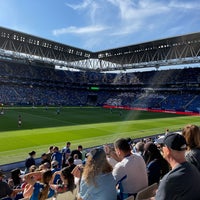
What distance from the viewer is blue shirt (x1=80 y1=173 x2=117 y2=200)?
371cm

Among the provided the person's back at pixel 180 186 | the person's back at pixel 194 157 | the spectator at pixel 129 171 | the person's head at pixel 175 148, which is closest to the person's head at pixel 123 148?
the spectator at pixel 129 171

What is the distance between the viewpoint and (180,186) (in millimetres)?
2791

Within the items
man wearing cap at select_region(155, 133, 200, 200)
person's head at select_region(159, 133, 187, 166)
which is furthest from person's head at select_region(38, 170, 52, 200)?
→ person's head at select_region(159, 133, 187, 166)

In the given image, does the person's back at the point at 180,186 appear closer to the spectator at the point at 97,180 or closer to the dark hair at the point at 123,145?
the spectator at the point at 97,180

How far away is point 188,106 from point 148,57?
18.5 m

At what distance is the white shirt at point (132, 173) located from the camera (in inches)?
173

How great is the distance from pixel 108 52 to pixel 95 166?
72592 millimetres

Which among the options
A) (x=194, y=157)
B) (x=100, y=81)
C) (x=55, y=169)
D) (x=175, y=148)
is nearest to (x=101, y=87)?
(x=100, y=81)

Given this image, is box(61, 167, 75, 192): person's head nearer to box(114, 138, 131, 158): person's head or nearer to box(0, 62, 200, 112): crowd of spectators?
box(114, 138, 131, 158): person's head

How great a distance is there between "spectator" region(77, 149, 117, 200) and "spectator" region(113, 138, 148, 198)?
0.61m

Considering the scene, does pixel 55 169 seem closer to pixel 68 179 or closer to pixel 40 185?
pixel 40 185

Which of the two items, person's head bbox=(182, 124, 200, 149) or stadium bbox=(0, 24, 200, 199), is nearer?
person's head bbox=(182, 124, 200, 149)

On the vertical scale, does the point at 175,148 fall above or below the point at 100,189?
above

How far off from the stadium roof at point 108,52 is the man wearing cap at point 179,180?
55.7 m
